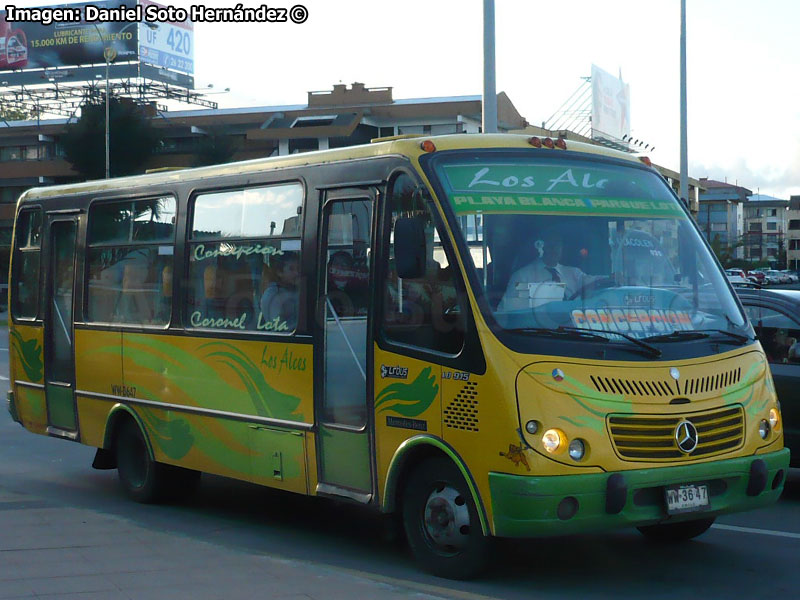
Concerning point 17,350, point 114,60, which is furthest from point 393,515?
point 114,60

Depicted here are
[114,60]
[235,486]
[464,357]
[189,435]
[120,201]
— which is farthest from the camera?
[114,60]

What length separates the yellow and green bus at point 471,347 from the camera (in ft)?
21.3

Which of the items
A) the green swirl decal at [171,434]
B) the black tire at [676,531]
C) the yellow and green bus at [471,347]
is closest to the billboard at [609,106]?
the green swirl decal at [171,434]

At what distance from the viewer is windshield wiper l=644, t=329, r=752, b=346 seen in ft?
22.5

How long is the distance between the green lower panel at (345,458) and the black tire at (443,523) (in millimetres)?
411

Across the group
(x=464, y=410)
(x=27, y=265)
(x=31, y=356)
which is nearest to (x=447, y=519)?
(x=464, y=410)

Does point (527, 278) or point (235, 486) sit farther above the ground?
point (527, 278)

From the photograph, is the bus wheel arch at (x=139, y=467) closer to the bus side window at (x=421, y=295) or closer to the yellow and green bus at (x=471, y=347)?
the yellow and green bus at (x=471, y=347)

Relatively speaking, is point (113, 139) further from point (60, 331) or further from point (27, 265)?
point (60, 331)

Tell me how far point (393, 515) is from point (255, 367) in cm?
157

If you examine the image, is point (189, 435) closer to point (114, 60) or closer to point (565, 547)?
point (565, 547)

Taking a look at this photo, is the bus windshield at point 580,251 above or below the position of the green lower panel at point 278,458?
above

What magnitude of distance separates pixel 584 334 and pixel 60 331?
6086mm

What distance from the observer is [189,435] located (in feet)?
30.8
